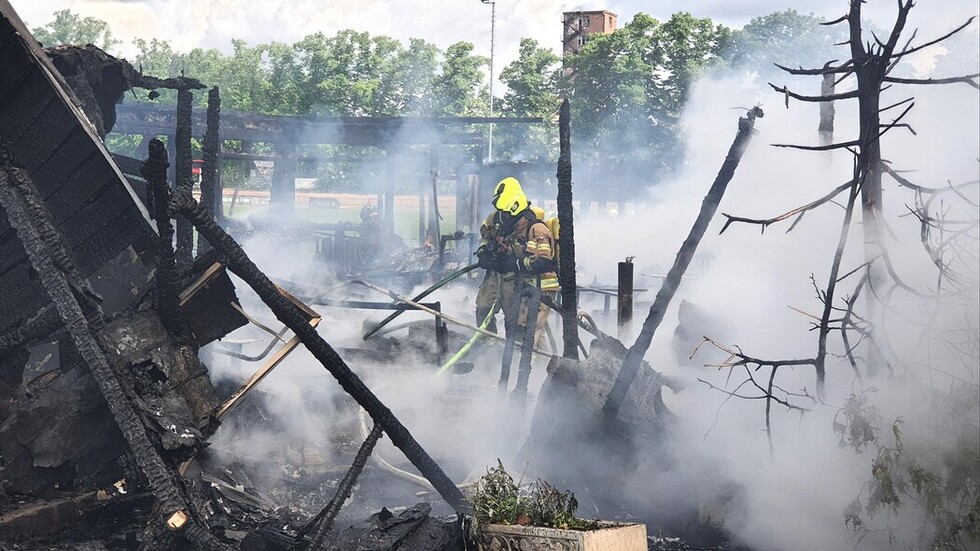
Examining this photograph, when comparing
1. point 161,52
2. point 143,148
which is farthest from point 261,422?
point 161,52

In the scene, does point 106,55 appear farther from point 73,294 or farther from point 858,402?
point 858,402

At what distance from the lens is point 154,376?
20.5ft

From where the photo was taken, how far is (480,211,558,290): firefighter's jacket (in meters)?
10.9

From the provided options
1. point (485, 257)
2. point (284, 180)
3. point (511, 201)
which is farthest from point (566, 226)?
point (284, 180)

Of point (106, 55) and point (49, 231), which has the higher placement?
point (106, 55)

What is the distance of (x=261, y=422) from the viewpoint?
905cm

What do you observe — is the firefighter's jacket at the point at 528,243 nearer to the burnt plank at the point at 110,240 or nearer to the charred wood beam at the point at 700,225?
the charred wood beam at the point at 700,225

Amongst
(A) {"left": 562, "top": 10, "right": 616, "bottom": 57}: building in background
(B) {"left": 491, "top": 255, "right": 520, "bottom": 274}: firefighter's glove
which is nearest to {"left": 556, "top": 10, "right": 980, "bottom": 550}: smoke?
(B) {"left": 491, "top": 255, "right": 520, "bottom": 274}: firefighter's glove

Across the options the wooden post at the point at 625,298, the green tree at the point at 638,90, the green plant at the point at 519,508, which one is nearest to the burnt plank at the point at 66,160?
the green plant at the point at 519,508

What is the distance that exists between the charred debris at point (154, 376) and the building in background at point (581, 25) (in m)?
44.5

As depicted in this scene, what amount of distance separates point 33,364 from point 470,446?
175 inches

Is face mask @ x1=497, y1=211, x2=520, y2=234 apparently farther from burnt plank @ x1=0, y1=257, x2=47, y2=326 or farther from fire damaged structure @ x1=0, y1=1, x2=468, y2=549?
burnt plank @ x1=0, y1=257, x2=47, y2=326

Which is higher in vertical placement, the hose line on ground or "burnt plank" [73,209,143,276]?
"burnt plank" [73,209,143,276]

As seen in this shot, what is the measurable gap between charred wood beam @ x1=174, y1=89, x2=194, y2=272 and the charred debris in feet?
0.09
